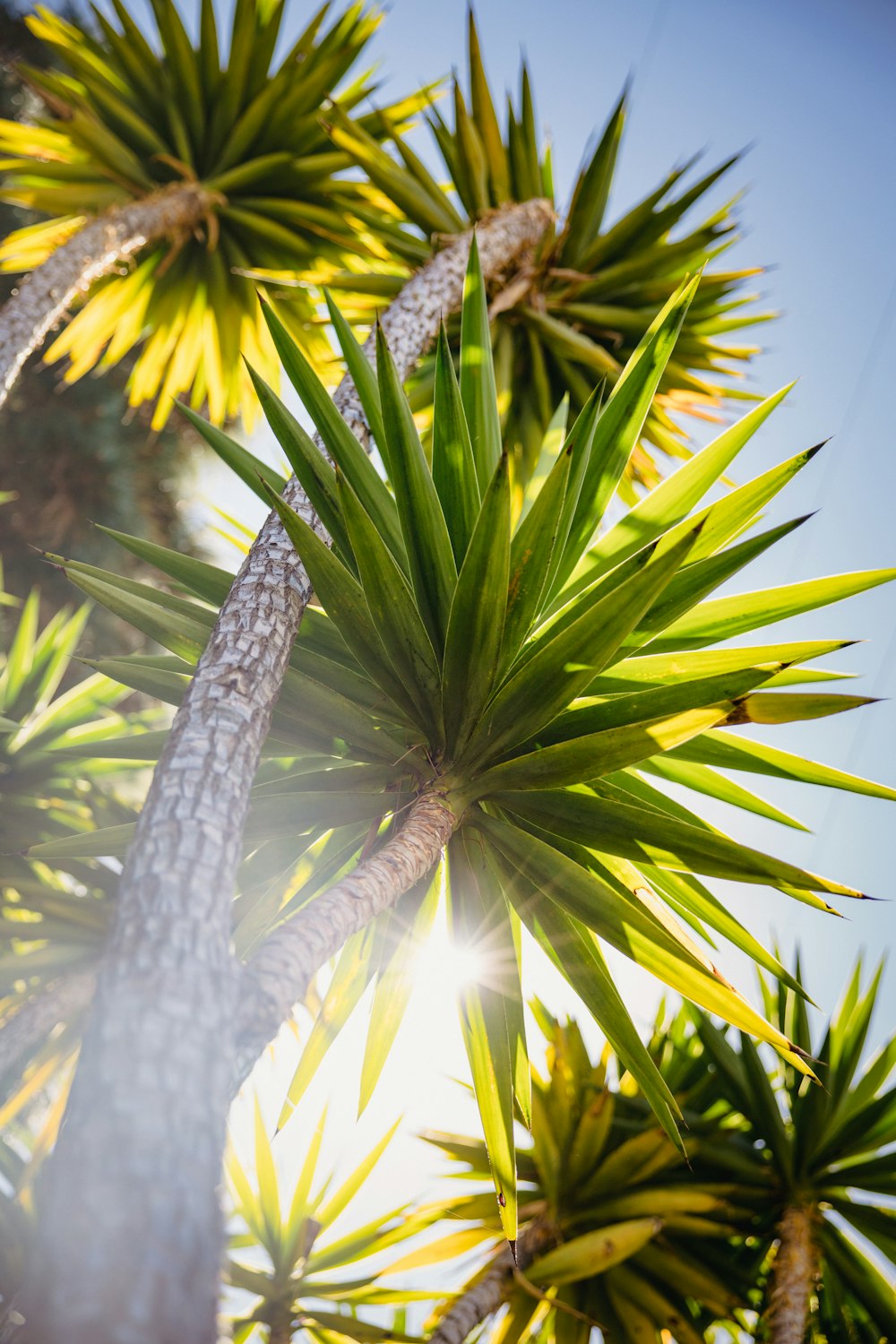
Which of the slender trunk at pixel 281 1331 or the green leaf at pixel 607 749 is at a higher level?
the green leaf at pixel 607 749

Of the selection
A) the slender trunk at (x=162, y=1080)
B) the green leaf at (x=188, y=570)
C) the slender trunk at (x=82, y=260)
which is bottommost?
the slender trunk at (x=162, y=1080)

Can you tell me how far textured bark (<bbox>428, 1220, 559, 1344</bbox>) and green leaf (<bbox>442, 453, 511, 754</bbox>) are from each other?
201 cm

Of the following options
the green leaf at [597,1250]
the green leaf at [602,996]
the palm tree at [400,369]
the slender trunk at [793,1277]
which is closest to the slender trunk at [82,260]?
the palm tree at [400,369]

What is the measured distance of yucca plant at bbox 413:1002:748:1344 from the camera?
3236 millimetres

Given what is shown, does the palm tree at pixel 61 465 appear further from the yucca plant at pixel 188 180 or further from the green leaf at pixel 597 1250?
the green leaf at pixel 597 1250

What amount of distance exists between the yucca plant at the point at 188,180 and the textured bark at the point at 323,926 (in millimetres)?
3183

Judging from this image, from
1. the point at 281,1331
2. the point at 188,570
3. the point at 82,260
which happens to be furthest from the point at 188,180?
the point at 281,1331

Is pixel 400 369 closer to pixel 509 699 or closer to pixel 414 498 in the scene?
pixel 414 498

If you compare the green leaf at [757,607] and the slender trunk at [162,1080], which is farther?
the green leaf at [757,607]

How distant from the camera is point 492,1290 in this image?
10.2ft

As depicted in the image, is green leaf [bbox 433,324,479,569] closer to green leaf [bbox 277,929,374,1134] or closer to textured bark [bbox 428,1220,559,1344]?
green leaf [bbox 277,929,374,1134]

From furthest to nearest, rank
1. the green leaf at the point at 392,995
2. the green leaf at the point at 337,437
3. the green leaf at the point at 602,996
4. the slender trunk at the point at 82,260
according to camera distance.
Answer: the slender trunk at the point at 82,260
the green leaf at the point at 392,995
the green leaf at the point at 337,437
the green leaf at the point at 602,996

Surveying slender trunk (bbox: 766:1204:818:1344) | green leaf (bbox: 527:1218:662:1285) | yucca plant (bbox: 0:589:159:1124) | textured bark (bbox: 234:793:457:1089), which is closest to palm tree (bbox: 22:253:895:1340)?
textured bark (bbox: 234:793:457:1089)

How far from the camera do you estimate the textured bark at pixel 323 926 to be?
3.22 ft
